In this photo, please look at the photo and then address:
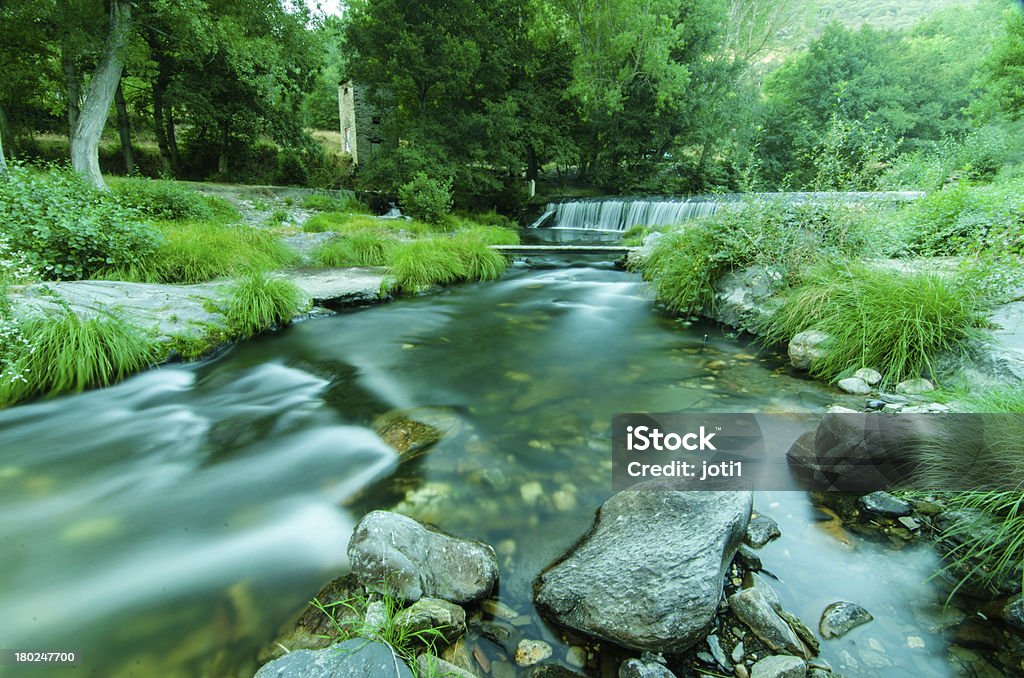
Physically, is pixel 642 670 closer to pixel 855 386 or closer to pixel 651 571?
pixel 651 571

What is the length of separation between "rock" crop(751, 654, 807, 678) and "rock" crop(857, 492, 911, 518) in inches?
45.6

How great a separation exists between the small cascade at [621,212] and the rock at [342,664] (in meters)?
13.7

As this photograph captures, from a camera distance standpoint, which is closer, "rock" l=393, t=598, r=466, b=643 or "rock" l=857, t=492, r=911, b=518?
"rock" l=393, t=598, r=466, b=643

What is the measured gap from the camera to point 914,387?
11.4 feet

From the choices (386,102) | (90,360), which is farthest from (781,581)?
(386,102)

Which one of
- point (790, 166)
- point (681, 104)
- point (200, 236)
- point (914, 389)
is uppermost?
point (681, 104)

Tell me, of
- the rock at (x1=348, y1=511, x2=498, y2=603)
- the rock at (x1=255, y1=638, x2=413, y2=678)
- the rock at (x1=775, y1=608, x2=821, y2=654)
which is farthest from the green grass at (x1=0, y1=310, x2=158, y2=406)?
the rock at (x1=775, y1=608, x2=821, y2=654)

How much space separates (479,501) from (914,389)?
3425mm

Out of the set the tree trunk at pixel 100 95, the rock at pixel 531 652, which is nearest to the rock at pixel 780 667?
the rock at pixel 531 652

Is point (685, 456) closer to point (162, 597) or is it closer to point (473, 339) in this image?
point (162, 597)

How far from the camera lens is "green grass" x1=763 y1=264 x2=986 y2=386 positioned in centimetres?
364

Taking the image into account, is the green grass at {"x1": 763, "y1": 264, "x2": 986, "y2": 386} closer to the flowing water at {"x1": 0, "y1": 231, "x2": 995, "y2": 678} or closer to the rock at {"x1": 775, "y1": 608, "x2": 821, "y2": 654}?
the flowing water at {"x1": 0, "y1": 231, "x2": 995, "y2": 678}

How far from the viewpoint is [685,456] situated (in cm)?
281

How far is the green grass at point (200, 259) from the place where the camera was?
607cm
